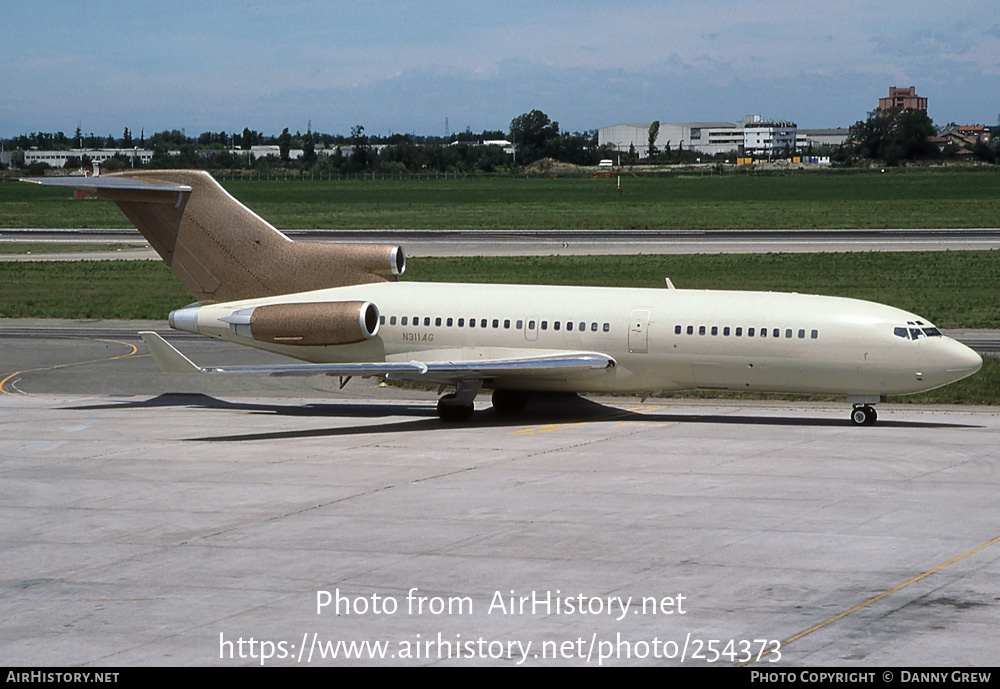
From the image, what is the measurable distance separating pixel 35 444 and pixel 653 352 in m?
14.8

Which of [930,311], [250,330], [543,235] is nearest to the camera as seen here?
[250,330]

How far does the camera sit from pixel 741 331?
108 ft

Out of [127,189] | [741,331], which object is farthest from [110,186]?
[741,331]

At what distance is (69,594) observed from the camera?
19.2 meters

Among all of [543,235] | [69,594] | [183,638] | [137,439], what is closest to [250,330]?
[137,439]

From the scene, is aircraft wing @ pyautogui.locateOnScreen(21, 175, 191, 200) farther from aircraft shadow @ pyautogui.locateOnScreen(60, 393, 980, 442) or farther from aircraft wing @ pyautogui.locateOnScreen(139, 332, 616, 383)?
aircraft shadow @ pyautogui.locateOnScreen(60, 393, 980, 442)

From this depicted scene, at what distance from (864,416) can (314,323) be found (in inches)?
555

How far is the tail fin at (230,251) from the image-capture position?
1467 inches

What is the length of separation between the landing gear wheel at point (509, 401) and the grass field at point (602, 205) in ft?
211

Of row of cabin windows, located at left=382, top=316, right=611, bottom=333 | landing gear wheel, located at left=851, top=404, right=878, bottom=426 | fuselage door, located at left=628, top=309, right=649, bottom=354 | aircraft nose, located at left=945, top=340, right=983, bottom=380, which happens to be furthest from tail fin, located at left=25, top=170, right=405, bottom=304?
aircraft nose, located at left=945, top=340, right=983, bottom=380

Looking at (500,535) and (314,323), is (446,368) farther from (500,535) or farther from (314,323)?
(500,535)

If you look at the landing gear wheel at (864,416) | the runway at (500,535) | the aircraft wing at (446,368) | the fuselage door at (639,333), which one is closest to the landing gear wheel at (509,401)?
the runway at (500,535)

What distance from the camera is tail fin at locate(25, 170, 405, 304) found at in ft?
122

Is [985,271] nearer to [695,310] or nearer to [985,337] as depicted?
[985,337]
